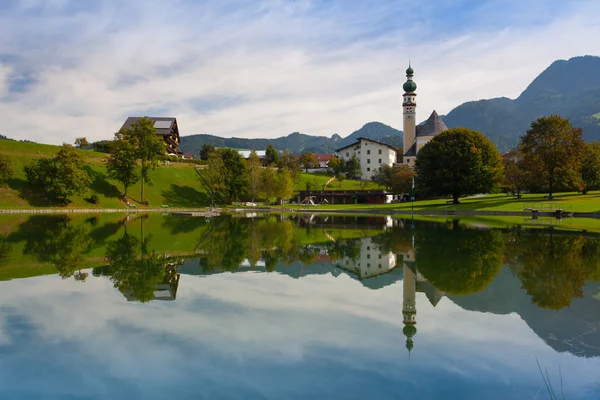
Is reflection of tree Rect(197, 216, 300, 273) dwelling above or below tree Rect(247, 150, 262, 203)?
below

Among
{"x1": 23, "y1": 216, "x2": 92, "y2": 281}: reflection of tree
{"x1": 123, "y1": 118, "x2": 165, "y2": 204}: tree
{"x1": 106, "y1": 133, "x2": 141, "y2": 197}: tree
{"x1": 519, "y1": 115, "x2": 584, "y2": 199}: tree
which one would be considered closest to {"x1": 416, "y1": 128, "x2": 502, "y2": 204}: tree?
{"x1": 519, "y1": 115, "x2": 584, "y2": 199}: tree

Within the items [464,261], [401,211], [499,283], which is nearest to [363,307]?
[499,283]

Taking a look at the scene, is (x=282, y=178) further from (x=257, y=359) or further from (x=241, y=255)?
(x=257, y=359)

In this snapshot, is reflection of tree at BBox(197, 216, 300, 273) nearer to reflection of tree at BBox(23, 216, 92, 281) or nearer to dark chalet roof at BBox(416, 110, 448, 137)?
reflection of tree at BBox(23, 216, 92, 281)

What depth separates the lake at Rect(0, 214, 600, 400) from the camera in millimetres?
7496

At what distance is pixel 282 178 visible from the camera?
9819 centimetres

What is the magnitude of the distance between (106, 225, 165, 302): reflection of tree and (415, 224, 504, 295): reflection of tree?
9.17 metres

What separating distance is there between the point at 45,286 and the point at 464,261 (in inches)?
627

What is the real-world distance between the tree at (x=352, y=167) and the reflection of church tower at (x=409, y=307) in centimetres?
12852

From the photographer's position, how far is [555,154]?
6606 cm

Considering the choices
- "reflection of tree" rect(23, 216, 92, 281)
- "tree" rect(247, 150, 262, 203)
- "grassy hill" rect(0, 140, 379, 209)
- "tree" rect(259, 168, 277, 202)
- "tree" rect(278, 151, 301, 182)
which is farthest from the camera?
"tree" rect(278, 151, 301, 182)

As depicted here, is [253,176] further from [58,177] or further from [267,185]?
[58,177]

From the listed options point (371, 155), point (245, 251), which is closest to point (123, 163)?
point (245, 251)

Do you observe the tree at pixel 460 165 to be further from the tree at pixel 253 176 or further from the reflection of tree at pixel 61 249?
the reflection of tree at pixel 61 249
